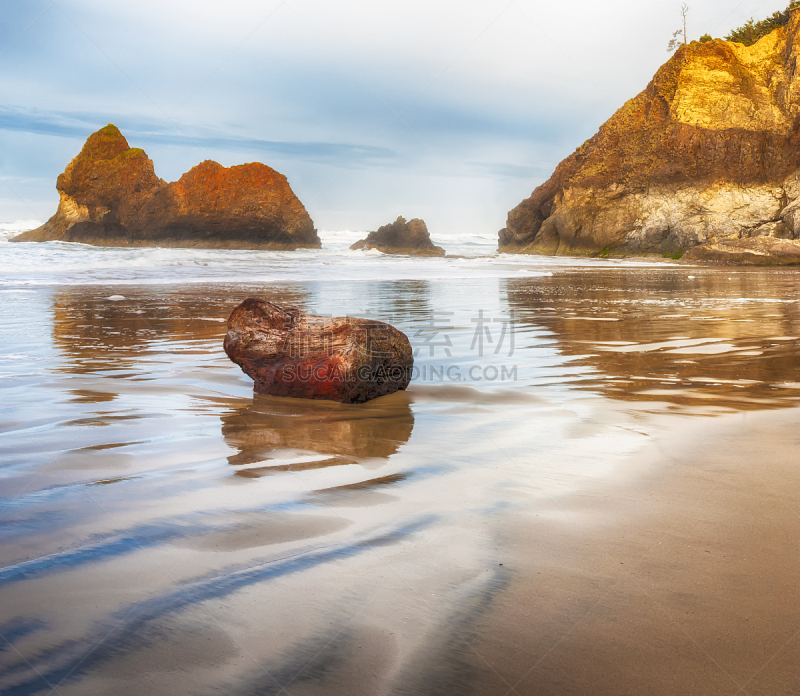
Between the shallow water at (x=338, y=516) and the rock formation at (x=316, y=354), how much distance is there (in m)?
0.11

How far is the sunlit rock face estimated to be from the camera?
29094 millimetres

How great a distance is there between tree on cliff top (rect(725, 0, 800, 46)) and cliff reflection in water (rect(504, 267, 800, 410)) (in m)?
36.9

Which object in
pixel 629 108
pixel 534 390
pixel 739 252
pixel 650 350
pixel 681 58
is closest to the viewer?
pixel 534 390

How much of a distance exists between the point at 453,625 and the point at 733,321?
5837 mm

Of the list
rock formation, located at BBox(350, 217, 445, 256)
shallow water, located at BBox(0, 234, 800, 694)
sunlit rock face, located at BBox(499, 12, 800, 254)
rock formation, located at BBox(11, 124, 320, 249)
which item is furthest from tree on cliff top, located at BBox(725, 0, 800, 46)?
shallow water, located at BBox(0, 234, 800, 694)

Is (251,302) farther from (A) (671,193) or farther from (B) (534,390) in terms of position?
(A) (671,193)

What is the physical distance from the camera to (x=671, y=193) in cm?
3191

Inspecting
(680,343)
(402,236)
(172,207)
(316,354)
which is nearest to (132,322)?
(316,354)

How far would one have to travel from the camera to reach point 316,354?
10.6 ft

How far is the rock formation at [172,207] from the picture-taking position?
46.4m

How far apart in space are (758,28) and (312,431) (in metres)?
46.9

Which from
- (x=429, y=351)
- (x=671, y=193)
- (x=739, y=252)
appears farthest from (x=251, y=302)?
(x=671, y=193)

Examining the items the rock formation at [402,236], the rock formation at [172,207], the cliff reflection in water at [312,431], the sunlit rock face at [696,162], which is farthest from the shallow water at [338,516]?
the rock formation at [172,207]

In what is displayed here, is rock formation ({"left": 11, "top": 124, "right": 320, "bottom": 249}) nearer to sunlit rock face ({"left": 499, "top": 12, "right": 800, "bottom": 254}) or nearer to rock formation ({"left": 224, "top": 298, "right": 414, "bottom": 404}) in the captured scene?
sunlit rock face ({"left": 499, "top": 12, "right": 800, "bottom": 254})
